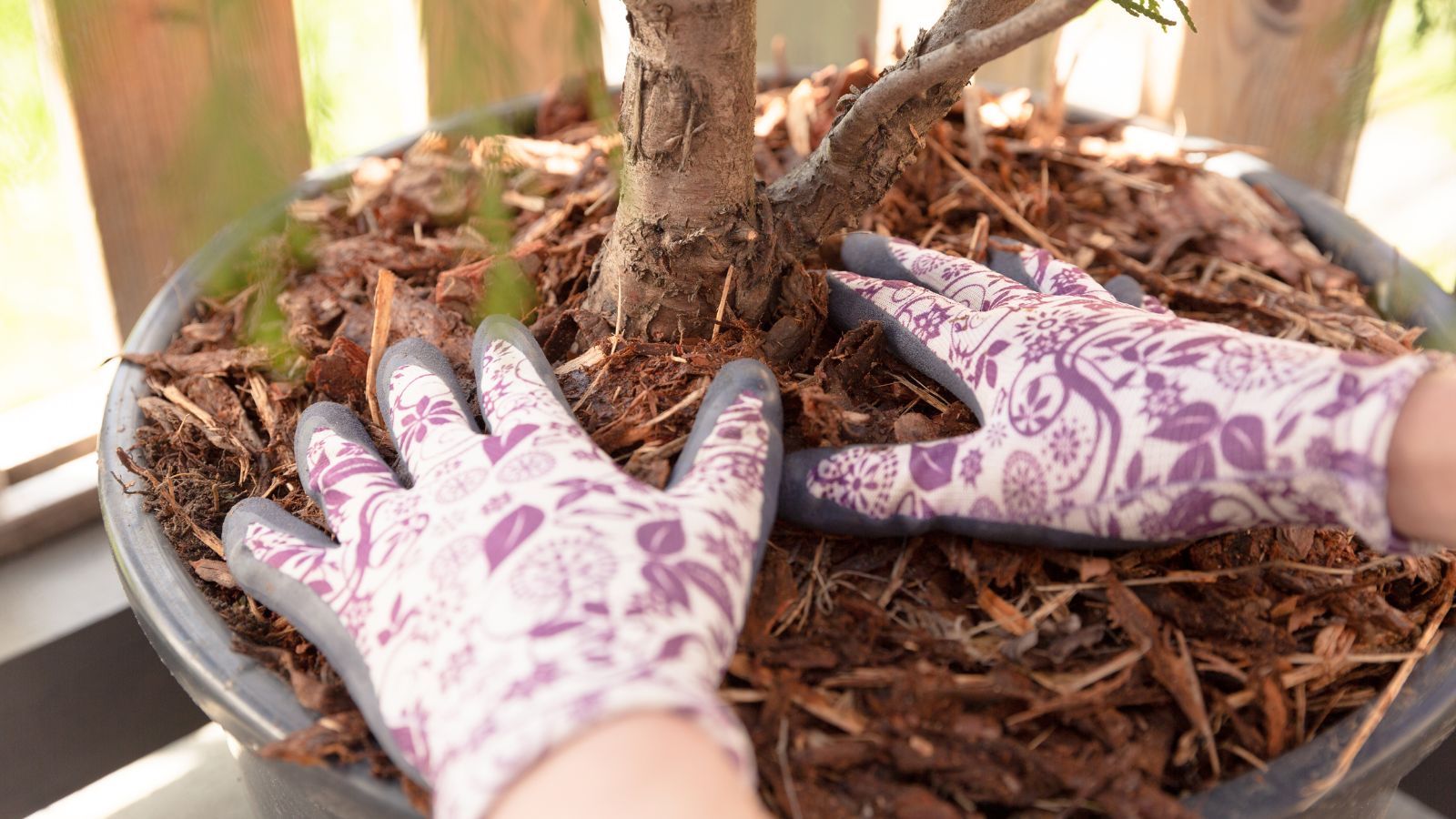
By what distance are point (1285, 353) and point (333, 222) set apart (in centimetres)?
87

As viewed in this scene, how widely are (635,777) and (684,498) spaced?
0.58 feet

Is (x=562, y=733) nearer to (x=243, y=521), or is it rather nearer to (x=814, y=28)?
(x=243, y=521)

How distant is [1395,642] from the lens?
0.69 m

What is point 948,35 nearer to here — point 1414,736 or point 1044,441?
point 1044,441

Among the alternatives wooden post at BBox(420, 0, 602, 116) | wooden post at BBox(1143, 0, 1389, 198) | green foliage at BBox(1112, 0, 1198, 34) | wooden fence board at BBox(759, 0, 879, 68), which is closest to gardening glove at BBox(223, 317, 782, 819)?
wooden post at BBox(420, 0, 602, 116)

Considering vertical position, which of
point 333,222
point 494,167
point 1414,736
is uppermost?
point 494,167

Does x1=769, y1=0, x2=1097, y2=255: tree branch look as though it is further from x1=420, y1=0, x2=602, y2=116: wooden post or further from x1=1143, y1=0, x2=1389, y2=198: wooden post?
x1=1143, y1=0, x2=1389, y2=198: wooden post

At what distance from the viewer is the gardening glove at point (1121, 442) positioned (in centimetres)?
56

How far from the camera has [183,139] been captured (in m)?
0.52

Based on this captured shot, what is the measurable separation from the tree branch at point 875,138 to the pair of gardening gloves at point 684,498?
0.13m

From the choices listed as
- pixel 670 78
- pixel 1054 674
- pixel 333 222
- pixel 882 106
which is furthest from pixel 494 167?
pixel 333 222

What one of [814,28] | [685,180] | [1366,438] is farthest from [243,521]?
[814,28]

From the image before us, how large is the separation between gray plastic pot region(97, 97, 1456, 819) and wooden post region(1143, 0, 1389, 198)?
58 centimetres

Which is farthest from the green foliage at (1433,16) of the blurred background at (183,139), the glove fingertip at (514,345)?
the glove fingertip at (514,345)
